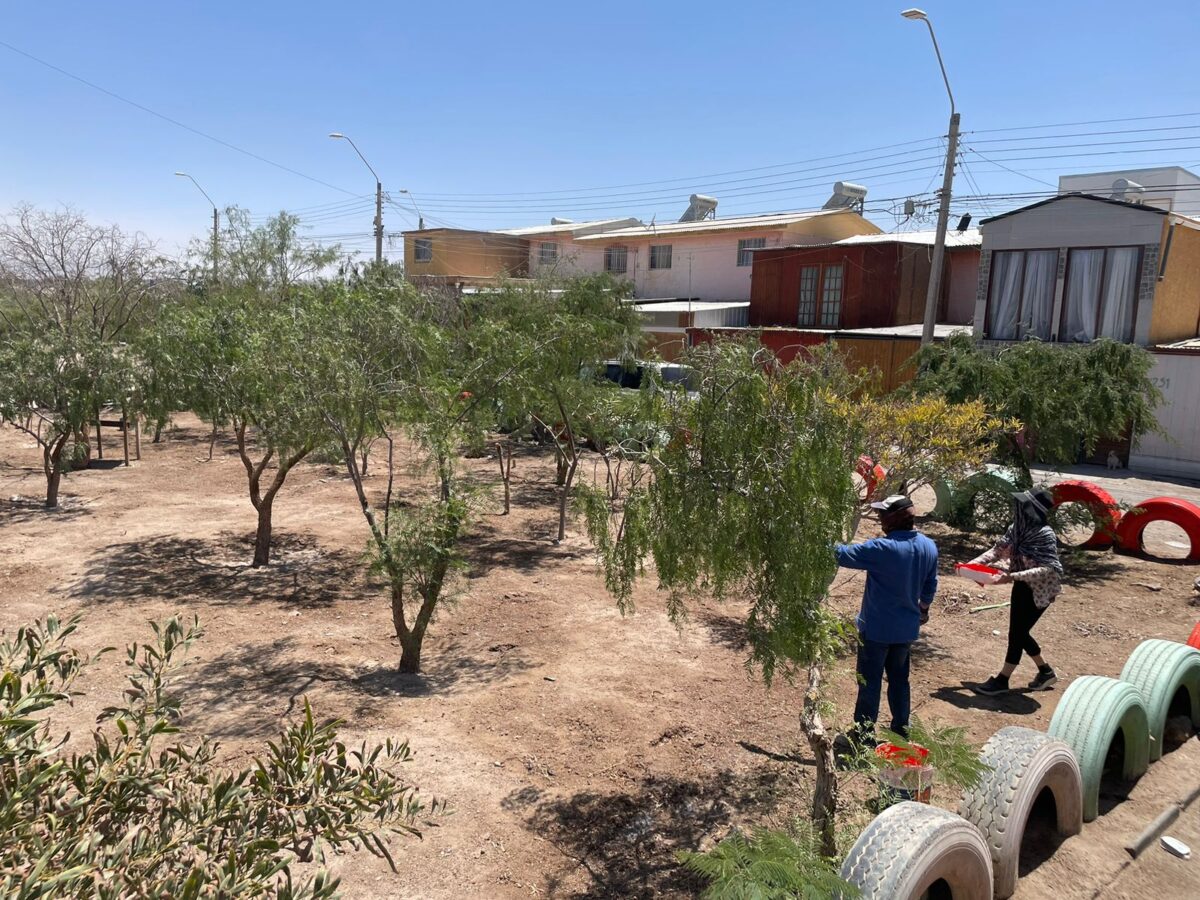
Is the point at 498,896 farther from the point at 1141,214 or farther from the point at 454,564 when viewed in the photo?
the point at 1141,214

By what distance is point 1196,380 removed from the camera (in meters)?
18.9

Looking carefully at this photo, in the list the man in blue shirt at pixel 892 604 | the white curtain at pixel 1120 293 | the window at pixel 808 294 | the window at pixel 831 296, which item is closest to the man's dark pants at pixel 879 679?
the man in blue shirt at pixel 892 604

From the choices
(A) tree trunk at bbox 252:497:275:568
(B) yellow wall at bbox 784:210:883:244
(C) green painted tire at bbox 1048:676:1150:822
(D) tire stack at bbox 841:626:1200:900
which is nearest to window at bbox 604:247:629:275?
(B) yellow wall at bbox 784:210:883:244

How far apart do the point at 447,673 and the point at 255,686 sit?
1.71 meters

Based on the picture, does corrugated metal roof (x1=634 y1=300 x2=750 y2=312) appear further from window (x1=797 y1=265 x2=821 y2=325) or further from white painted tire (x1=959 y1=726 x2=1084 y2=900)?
white painted tire (x1=959 y1=726 x2=1084 y2=900)

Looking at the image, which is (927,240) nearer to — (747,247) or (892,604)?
(747,247)

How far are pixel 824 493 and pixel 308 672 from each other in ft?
18.8

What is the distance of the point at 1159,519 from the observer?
11727mm

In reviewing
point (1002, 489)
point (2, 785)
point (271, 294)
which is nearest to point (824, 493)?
point (2, 785)

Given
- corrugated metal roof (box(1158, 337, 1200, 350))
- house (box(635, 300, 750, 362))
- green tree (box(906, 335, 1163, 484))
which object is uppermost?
house (box(635, 300, 750, 362))

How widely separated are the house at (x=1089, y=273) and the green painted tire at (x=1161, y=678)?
15.7 m

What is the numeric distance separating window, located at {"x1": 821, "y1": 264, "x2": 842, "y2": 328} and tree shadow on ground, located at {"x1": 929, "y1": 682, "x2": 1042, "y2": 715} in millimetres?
22671

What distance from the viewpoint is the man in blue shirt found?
5.40 meters

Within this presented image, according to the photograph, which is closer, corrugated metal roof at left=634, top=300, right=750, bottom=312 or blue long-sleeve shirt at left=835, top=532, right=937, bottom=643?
blue long-sleeve shirt at left=835, top=532, right=937, bottom=643
